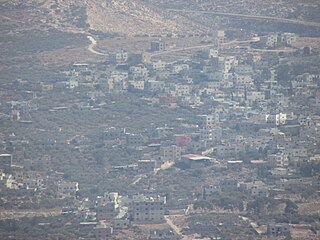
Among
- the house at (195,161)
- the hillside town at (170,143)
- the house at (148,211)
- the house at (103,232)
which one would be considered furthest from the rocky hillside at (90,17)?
the house at (103,232)

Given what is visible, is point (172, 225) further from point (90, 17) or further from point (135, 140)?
point (90, 17)

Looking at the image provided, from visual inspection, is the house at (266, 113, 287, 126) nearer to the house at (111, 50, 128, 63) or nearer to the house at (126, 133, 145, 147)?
the house at (126, 133, 145, 147)

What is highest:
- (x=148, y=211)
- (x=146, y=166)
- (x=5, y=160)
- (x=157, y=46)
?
(x=157, y=46)

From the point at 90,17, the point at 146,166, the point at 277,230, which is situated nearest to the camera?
the point at 277,230

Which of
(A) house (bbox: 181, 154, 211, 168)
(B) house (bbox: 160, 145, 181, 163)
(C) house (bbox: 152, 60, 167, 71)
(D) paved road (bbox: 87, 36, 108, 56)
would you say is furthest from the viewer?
(D) paved road (bbox: 87, 36, 108, 56)

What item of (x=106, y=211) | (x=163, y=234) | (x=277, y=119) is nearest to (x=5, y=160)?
(x=106, y=211)

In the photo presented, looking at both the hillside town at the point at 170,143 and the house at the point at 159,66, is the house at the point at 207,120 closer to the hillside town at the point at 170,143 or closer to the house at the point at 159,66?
the hillside town at the point at 170,143

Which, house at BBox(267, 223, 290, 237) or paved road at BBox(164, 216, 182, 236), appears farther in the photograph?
paved road at BBox(164, 216, 182, 236)

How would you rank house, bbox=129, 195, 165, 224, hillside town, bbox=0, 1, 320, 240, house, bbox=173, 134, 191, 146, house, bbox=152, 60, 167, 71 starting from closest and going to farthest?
hillside town, bbox=0, 1, 320, 240, house, bbox=129, 195, 165, 224, house, bbox=173, 134, 191, 146, house, bbox=152, 60, 167, 71

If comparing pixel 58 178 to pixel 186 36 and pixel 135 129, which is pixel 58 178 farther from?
pixel 186 36

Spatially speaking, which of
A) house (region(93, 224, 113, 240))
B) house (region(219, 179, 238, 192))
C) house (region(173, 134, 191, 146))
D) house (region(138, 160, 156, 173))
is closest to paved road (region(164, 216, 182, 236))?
house (region(93, 224, 113, 240))
